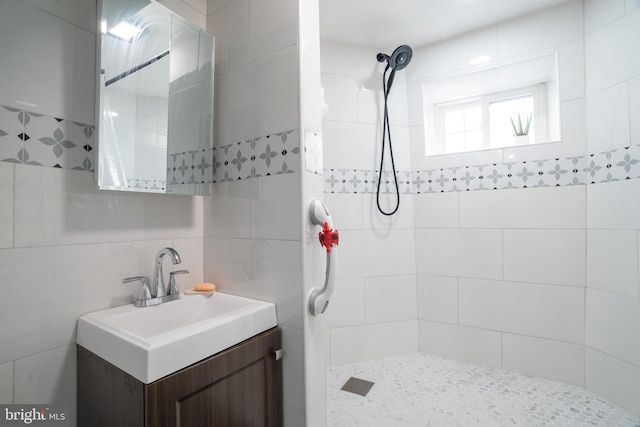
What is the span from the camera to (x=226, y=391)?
0.88 m

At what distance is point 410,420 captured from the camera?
138 centimetres

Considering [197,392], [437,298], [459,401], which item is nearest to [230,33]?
[197,392]

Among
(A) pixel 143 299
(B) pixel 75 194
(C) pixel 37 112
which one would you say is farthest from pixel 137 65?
(A) pixel 143 299

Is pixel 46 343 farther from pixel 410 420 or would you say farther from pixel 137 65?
pixel 410 420

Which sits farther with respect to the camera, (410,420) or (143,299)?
(410,420)

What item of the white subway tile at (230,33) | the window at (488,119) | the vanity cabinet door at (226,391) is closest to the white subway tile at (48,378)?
the vanity cabinet door at (226,391)

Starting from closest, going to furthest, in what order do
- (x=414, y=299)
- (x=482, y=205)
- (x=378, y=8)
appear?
(x=378, y=8) → (x=482, y=205) → (x=414, y=299)

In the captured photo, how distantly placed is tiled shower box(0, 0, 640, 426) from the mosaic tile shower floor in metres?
0.10

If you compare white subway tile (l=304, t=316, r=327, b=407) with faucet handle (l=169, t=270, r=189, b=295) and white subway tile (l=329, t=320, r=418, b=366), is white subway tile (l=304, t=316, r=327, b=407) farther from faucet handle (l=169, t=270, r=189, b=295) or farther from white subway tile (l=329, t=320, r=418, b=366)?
white subway tile (l=329, t=320, r=418, b=366)

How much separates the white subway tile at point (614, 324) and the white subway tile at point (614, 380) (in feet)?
0.13

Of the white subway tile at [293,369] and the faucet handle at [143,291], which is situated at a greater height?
the faucet handle at [143,291]

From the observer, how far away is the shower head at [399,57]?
178cm

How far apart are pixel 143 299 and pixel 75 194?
0.42 metres

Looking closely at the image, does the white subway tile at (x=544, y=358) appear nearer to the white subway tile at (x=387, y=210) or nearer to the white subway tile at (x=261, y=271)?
the white subway tile at (x=387, y=210)
